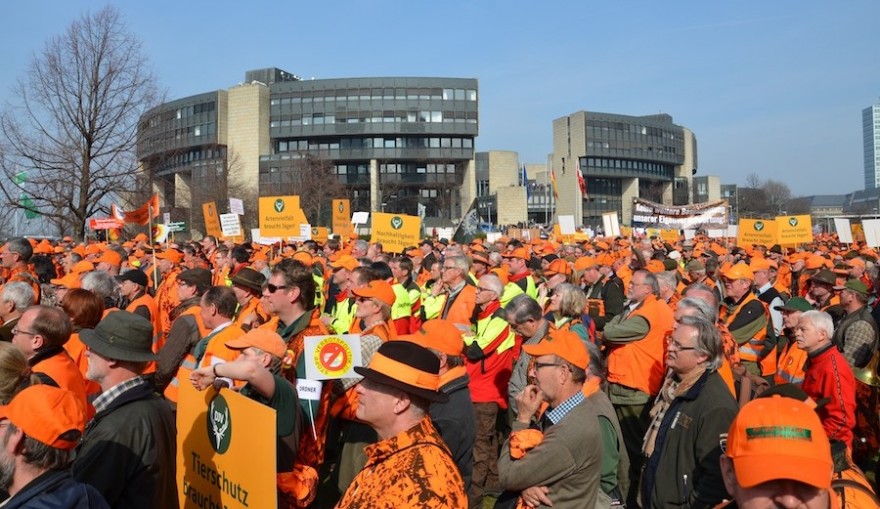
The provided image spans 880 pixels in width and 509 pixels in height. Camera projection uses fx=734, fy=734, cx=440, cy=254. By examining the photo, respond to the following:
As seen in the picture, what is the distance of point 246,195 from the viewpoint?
63.2m

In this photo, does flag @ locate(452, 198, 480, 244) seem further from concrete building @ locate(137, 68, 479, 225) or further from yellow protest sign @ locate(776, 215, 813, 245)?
concrete building @ locate(137, 68, 479, 225)

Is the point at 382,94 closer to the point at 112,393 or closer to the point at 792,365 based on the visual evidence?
the point at 792,365

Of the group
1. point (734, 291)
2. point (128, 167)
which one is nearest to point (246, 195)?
point (128, 167)

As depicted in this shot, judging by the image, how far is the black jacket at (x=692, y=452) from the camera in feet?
13.0

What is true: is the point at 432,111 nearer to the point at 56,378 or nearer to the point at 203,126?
the point at 203,126

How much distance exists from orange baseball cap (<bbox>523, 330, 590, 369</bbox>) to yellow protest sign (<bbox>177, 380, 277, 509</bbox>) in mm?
1539

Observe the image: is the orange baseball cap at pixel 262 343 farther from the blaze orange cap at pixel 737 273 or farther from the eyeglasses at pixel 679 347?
the blaze orange cap at pixel 737 273

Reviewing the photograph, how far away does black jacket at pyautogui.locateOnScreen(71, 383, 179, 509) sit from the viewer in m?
3.44

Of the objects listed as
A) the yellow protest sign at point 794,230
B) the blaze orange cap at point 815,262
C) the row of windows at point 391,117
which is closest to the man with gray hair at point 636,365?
the blaze orange cap at point 815,262

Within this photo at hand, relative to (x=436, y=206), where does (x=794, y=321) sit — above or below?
below

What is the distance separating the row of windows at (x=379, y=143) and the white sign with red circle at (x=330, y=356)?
78807mm

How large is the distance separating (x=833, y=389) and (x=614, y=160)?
104332mm

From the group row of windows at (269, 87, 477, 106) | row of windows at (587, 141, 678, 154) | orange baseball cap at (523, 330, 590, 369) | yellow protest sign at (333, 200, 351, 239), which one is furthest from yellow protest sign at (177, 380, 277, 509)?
row of windows at (587, 141, 678, 154)

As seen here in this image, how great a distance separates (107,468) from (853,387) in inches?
199
